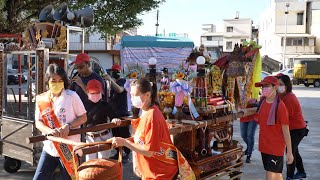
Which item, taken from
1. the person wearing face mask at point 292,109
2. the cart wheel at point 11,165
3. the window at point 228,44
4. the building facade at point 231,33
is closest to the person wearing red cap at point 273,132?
the person wearing face mask at point 292,109

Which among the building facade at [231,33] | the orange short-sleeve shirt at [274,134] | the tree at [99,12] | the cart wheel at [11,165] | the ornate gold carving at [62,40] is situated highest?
the building facade at [231,33]

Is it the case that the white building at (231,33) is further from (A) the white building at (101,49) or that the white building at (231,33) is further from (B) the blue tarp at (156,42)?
(B) the blue tarp at (156,42)

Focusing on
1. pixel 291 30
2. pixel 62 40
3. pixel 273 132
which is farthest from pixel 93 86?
pixel 291 30

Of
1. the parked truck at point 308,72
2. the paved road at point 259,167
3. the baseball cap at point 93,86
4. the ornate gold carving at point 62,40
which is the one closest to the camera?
the baseball cap at point 93,86

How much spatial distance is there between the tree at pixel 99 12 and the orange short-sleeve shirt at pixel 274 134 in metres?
9.70

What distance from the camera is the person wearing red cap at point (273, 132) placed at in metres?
4.58

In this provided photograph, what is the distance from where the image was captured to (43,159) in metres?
3.97

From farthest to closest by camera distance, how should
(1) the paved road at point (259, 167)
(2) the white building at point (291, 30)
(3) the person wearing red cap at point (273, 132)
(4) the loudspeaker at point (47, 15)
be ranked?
(2) the white building at point (291, 30), (4) the loudspeaker at point (47, 15), (1) the paved road at point (259, 167), (3) the person wearing red cap at point (273, 132)

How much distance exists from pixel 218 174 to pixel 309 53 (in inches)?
Result: 1819

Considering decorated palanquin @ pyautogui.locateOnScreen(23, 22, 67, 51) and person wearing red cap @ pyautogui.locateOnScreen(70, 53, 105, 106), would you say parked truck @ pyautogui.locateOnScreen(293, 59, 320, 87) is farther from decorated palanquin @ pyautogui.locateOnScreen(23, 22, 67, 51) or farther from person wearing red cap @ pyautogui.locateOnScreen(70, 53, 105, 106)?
person wearing red cap @ pyautogui.locateOnScreen(70, 53, 105, 106)

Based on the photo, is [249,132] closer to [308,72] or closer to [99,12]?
[99,12]

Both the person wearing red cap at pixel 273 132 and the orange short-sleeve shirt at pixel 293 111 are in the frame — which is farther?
the orange short-sleeve shirt at pixel 293 111

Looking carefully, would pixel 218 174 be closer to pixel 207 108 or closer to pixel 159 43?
pixel 207 108

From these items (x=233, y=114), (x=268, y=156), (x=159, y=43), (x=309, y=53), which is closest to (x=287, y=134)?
Result: (x=268, y=156)
